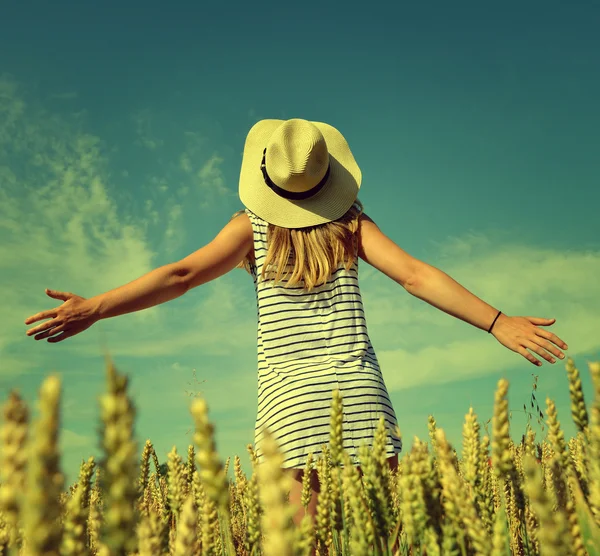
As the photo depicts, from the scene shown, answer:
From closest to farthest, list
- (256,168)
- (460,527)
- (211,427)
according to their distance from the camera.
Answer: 1. (211,427)
2. (460,527)
3. (256,168)

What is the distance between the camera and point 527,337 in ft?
10.8

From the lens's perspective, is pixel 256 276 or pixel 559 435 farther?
pixel 256 276

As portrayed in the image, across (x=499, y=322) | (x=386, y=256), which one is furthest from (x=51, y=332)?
(x=499, y=322)

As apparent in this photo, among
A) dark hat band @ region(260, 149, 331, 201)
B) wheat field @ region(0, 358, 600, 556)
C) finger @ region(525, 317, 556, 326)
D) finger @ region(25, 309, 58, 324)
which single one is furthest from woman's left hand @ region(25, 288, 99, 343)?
finger @ region(525, 317, 556, 326)

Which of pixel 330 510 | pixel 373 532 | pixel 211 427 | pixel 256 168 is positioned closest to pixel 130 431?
pixel 211 427

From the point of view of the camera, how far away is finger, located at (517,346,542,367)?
3235 mm

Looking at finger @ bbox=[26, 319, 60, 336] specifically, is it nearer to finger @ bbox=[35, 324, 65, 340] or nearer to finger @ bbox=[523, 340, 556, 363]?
finger @ bbox=[35, 324, 65, 340]

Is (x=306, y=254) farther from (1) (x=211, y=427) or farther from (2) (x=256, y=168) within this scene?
(1) (x=211, y=427)

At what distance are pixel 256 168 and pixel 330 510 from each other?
3.47 m

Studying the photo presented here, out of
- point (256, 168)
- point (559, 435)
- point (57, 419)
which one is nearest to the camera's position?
point (57, 419)

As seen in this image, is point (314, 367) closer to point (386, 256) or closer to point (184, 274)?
point (386, 256)

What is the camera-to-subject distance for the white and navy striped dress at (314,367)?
3.47 metres

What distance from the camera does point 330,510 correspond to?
6.49 feet

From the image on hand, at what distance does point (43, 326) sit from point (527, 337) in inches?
107
